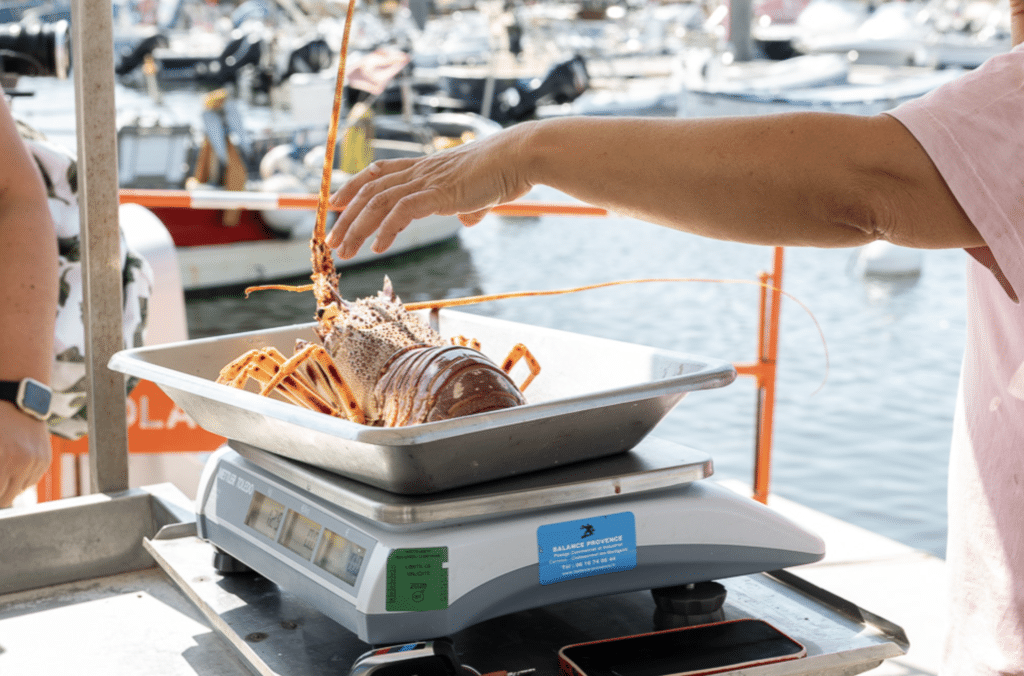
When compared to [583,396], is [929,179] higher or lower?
higher

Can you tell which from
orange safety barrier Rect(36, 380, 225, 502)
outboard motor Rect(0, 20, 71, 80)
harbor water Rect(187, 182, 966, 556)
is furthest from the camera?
harbor water Rect(187, 182, 966, 556)

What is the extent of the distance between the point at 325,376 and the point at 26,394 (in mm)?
481

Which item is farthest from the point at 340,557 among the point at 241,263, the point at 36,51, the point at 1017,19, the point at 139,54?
the point at 139,54

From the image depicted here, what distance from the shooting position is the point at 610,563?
983mm

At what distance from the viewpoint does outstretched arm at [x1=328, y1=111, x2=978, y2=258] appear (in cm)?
83

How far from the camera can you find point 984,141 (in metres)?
0.81

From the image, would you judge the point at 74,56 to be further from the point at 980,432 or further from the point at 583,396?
the point at 980,432

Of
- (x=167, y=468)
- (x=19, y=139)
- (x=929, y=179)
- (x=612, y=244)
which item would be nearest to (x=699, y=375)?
(x=929, y=179)

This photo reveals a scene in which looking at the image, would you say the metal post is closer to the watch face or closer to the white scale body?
the watch face

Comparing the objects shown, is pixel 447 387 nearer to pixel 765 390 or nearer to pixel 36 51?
pixel 36 51

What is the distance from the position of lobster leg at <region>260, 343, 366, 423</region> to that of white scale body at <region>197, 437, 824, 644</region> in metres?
0.15

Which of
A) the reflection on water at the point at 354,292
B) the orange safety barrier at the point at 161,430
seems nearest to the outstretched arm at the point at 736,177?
the orange safety barrier at the point at 161,430

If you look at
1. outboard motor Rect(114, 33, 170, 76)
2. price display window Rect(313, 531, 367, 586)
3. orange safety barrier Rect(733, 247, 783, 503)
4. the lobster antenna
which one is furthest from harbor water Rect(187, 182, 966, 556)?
outboard motor Rect(114, 33, 170, 76)

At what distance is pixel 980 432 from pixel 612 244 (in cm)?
1258
